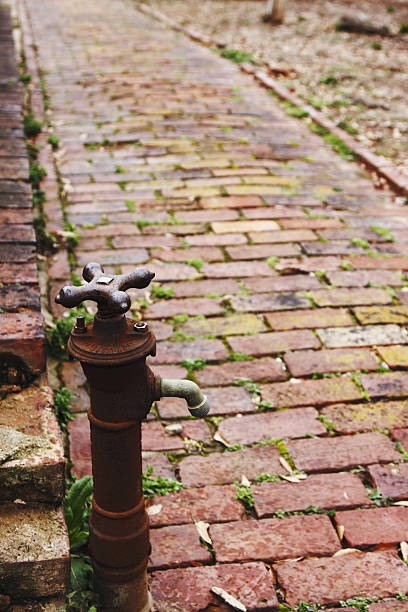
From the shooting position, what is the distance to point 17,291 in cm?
231

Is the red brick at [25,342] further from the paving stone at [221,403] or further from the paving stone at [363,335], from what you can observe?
the paving stone at [363,335]

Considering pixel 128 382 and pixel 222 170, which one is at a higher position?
pixel 128 382

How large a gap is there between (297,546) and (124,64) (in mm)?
7469

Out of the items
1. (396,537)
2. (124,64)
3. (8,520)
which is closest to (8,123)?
(8,520)

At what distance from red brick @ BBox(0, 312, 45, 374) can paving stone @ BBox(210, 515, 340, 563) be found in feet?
2.45

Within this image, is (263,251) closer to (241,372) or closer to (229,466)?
(241,372)

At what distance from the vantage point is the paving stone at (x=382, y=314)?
10.5ft

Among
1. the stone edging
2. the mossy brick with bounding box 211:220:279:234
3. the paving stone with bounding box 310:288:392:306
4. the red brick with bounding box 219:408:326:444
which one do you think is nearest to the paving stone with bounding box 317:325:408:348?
the paving stone with bounding box 310:288:392:306

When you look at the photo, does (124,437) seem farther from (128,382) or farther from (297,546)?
(297,546)

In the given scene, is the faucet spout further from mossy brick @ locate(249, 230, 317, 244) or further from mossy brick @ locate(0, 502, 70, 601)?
mossy brick @ locate(249, 230, 317, 244)

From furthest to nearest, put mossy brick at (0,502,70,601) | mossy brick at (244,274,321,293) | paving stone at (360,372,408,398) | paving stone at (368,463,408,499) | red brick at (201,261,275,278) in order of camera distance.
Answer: red brick at (201,261,275,278) → mossy brick at (244,274,321,293) → paving stone at (360,372,408,398) → paving stone at (368,463,408,499) → mossy brick at (0,502,70,601)

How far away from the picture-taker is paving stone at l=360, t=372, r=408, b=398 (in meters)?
2.71

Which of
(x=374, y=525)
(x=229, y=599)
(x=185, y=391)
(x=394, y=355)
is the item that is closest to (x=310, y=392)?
(x=394, y=355)

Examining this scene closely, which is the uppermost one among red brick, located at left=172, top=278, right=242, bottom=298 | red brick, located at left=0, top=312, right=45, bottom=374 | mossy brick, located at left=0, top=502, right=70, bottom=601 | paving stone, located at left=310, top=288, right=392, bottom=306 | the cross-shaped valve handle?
the cross-shaped valve handle
